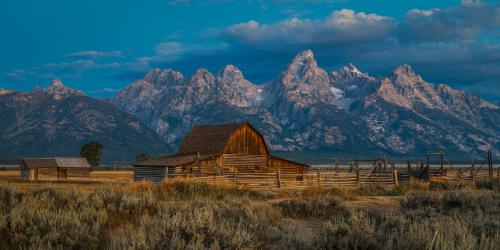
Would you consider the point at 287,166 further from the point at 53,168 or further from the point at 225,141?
the point at 53,168

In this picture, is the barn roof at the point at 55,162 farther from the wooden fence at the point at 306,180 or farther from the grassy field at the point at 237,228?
the grassy field at the point at 237,228

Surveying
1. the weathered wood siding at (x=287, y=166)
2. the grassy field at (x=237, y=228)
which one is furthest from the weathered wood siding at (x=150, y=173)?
the grassy field at (x=237, y=228)

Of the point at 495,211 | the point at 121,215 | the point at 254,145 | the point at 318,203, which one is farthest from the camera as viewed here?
the point at 254,145

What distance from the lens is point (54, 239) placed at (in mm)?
7918

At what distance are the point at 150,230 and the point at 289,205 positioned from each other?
8142 millimetres

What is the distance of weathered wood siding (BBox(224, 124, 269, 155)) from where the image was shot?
4519cm

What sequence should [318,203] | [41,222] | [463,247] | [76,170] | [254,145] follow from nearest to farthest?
[463,247] → [41,222] → [318,203] → [254,145] → [76,170]

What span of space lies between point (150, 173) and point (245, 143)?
887 centimetres

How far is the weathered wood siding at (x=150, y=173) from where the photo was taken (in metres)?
41.5

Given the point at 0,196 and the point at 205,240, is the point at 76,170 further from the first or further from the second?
the point at 205,240

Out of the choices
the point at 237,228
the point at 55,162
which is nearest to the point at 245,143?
the point at 55,162

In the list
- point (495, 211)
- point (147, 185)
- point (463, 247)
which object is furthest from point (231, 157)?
point (463, 247)

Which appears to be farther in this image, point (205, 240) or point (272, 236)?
point (272, 236)

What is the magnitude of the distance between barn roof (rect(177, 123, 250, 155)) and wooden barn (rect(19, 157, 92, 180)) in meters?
19.7
